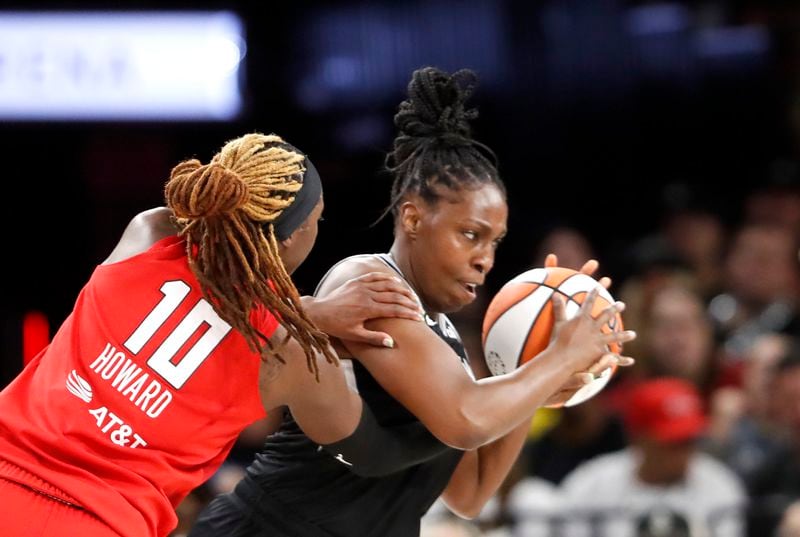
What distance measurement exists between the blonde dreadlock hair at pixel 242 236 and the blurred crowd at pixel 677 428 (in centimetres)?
255

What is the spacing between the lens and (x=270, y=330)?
8.91 feet

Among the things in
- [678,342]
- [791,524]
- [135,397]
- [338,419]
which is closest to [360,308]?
[338,419]

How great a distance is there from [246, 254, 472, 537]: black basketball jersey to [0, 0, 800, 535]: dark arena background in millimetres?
3756

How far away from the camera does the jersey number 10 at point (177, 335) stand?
2.64 m

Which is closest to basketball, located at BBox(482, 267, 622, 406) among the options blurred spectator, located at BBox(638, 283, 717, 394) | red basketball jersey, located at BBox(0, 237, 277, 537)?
red basketball jersey, located at BBox(0, 237, 277, 537)

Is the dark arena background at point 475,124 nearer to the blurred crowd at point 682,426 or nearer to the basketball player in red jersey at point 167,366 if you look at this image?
the blurred crowd at point 682,426

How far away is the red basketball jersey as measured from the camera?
261 cm

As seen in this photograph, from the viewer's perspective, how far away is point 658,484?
5496mm

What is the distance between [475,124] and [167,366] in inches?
207

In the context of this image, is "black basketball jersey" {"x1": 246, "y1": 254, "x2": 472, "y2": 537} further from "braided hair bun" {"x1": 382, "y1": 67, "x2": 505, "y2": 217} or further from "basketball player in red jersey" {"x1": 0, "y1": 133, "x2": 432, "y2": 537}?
"basketball player in red jersey" {"x1": 0, "y1": 133, "x2": 432, "y2": 537}

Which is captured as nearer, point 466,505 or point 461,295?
point 461,295

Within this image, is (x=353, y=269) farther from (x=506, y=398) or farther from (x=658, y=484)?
(x=658, y=484)

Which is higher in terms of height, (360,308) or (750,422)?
(360,308)

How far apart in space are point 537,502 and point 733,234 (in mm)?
2792
